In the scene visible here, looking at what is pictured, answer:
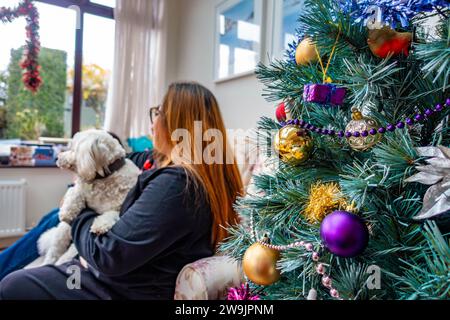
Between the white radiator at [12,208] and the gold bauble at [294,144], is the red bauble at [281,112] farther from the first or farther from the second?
the white radiator at [12,208]

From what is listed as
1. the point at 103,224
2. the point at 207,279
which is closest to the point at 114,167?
the point at 103,224

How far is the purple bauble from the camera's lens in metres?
0.36

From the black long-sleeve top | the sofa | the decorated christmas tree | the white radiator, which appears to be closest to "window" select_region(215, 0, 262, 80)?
the black long-sleeve top

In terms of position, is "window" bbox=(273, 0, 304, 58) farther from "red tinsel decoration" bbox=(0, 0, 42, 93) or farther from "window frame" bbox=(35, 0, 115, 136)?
"red tinsel decoration" bbox=(0, 0, 42, 93)

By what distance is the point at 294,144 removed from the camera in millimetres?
448

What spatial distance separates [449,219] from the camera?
1.14 feet

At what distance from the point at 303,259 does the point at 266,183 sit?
164mm

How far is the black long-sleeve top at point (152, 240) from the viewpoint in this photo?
0.82 meters

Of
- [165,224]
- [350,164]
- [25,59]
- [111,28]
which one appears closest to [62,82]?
[25,59]

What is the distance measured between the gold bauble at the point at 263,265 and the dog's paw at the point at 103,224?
24.6 inches

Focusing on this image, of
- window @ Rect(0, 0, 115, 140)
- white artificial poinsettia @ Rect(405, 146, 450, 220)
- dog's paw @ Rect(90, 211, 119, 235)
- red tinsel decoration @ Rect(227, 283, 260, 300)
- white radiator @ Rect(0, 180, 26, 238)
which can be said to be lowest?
white radiator @ Rect(0, 180, 26, 238)


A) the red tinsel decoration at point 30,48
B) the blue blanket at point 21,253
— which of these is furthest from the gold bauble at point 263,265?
the red tinsel decoration at point 30,48

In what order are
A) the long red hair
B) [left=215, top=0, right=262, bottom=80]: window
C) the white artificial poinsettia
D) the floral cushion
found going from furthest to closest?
[left=215, top=0, right=262, bottom=80]: window, the long red hair, the floral cushion, the white artificial poinsettia
